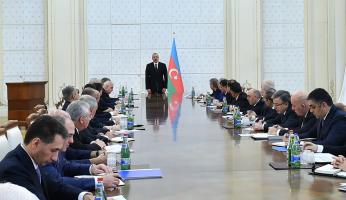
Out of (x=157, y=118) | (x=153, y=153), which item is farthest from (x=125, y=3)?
(x=153, y=153)

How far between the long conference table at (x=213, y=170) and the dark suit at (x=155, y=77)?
7.91m

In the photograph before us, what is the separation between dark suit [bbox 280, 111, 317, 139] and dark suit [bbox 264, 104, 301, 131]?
0.96ft

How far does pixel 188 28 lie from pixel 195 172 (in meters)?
12.4

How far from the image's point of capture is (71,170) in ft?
14.2

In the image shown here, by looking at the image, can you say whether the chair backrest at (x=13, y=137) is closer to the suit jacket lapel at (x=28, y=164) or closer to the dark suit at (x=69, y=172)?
the dark suit at (x=69, y=172)

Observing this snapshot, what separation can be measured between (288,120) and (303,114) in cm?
61

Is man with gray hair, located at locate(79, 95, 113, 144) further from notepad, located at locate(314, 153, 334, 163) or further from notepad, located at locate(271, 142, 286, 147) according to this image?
notepad, located at locate(314, 153, 334, 163)

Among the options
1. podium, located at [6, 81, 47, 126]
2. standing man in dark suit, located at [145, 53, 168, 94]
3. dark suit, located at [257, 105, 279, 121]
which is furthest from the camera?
standing man in dark suit, located at [145, 53, 168, 94]

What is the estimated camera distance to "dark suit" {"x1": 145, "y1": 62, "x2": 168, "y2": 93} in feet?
50.2

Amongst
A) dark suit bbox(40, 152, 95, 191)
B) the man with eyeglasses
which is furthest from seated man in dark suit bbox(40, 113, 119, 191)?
the man with eyeglasses

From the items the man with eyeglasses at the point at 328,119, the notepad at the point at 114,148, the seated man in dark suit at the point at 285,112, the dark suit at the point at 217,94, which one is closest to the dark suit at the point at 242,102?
the seated man in dark suit at the point at 285,112

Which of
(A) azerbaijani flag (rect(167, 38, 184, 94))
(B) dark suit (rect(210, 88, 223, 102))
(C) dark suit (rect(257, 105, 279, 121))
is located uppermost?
(A) azerbaijani flag (rect(167, 38, 184, 94))

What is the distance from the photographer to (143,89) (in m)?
16.4

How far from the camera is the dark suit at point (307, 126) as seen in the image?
658 centimetres
